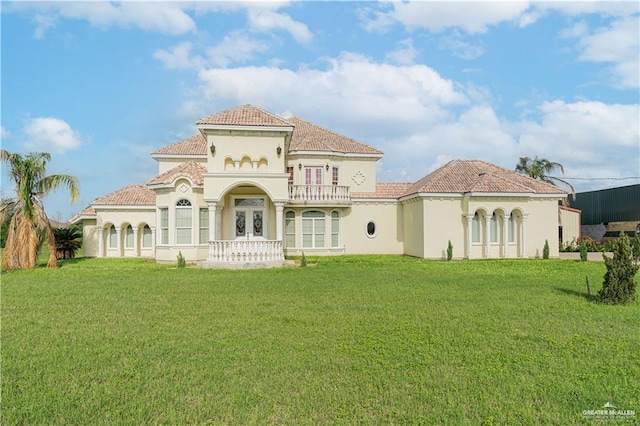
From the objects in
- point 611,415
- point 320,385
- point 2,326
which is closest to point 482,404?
point 611,415

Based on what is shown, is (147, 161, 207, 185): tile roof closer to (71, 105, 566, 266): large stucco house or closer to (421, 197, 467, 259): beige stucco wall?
(71, 105, 566, 266): large stucco house

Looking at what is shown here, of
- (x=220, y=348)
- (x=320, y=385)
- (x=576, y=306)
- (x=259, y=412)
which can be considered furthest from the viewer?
(x=576, y=306)

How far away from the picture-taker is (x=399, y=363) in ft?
20.0

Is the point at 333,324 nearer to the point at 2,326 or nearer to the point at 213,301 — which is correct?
the point at 213,301

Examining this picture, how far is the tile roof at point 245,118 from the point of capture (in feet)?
67.2

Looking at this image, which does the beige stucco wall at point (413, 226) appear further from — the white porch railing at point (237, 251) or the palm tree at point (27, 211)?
the palm tree at point (27, 211)

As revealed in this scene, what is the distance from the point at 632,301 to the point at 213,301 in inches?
416

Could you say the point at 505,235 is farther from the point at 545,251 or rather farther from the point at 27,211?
the point at 27,211

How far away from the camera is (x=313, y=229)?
25.5 m

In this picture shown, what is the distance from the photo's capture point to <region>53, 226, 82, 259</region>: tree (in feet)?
85.1

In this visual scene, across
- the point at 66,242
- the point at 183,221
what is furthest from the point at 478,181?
the point at 66,242

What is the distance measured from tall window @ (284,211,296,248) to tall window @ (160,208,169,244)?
6.77 meters

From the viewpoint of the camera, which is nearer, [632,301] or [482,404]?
[482,404]

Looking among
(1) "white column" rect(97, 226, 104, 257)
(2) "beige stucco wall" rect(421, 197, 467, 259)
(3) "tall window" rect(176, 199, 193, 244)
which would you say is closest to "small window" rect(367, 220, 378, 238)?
(2) "beige stucco wall" rect(421, 197, 467, 259)
